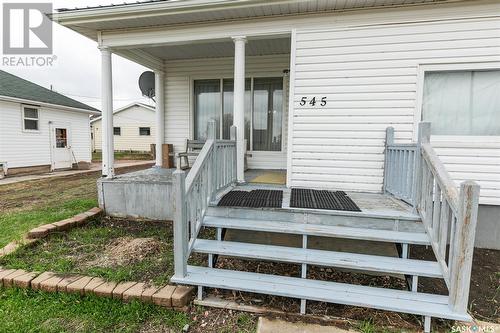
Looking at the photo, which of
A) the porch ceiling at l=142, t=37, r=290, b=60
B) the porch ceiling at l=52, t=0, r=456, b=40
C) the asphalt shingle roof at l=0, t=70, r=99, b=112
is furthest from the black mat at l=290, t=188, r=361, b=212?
the asphalt shingle roof at l=0, t=70, r=99, b=112

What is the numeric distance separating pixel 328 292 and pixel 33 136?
41.8 feet

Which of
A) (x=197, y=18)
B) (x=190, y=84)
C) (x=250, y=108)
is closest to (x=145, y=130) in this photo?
(x=190, y=84)

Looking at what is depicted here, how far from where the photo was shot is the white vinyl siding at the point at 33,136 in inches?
383

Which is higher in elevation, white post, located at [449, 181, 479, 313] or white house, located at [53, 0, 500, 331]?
white house, located at [53, 0, 500, 331]

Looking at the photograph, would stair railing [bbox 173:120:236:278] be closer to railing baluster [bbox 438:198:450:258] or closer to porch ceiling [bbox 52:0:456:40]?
porch ceiling [bbox 52:0:456:40]

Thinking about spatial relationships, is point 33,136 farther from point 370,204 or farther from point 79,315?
point 370,204

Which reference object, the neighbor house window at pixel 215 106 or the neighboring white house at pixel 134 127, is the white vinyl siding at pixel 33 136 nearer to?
the neighbor house window at pixel 215 106

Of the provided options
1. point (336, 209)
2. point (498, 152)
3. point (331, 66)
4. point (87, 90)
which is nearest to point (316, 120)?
point (331, 66)

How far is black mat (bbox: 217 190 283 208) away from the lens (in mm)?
2944

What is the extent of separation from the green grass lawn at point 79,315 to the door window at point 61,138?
38.3 ft

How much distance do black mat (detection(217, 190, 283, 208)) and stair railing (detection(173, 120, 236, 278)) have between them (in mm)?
169

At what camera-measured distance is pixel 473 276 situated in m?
2.84

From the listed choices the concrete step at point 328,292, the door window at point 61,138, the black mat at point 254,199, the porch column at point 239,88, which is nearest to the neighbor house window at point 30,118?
the door window at point 61,138

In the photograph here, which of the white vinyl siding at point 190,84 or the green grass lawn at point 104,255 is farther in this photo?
the white vinyl siding at point 190,84
